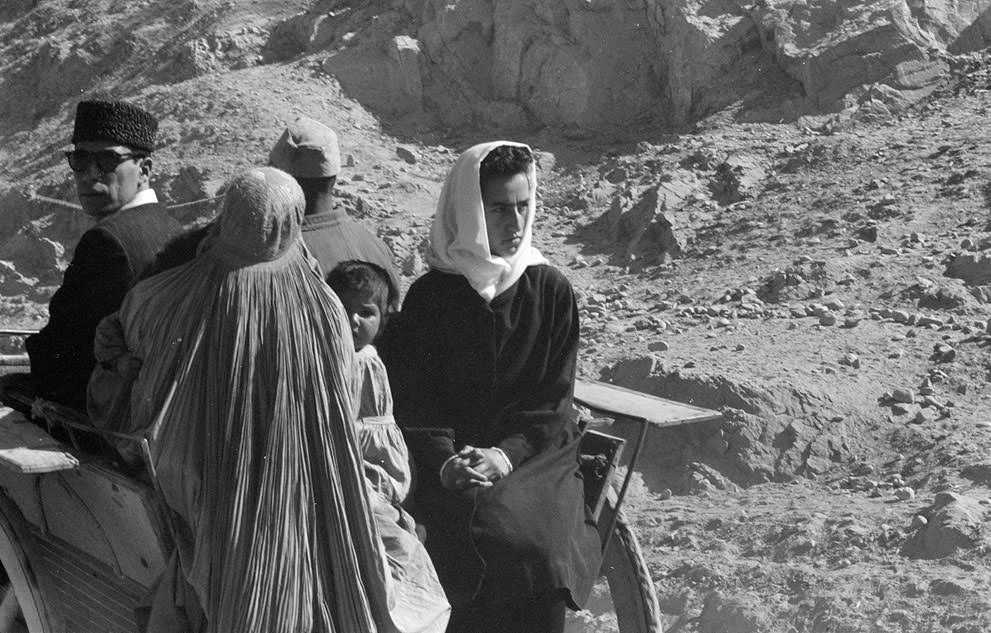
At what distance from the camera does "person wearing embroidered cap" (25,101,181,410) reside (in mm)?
3850

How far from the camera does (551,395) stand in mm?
3854

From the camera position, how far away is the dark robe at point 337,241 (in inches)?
165

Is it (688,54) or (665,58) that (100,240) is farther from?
(665,58)

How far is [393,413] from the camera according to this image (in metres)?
3.80

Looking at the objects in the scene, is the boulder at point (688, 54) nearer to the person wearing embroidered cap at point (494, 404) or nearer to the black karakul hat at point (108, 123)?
the person wearing embroidered cap at point (494, 404)

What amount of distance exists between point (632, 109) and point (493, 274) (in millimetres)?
7288

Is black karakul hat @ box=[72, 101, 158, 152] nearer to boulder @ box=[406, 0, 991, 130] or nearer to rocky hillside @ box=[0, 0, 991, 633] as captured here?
rocky hillside @ box=[0, 0, 991, 633]

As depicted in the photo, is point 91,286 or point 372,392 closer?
point 372,392

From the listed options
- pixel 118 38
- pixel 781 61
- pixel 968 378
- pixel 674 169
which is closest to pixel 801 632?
pixel 968 378

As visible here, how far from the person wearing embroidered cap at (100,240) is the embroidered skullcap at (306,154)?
1.43 feet

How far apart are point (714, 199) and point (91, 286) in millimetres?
6171

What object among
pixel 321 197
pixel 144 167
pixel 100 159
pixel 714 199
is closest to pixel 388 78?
pixel 714 199

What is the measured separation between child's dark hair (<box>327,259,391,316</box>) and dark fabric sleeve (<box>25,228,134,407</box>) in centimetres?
64

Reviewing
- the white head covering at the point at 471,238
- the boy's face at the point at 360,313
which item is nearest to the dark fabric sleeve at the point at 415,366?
the white head covering at the point at 471,238
